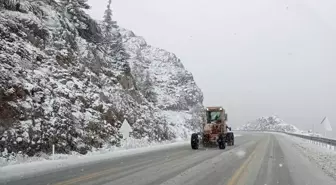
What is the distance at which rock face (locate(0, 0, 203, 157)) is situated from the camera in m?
17.9

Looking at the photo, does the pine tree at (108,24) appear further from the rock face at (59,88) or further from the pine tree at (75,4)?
the pine tree at (75,4)

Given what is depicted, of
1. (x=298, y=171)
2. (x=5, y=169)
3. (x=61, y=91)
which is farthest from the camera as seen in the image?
(x=61, y=91)

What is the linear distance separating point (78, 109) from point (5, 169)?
1045 centimetres

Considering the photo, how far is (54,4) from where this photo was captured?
32125 mm

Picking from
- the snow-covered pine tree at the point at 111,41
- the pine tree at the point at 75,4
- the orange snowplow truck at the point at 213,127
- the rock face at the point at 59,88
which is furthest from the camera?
the snow-covered pine tree at the point at 111,41

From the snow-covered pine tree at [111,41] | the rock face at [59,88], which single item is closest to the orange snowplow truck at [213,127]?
the rock face at [59,88]

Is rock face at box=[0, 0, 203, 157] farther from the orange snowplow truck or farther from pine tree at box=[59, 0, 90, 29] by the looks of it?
the orange snowplow truck

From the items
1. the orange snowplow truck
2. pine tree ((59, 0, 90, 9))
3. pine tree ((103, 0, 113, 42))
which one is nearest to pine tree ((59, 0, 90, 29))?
pine tree ((59, 0, 90, 9))

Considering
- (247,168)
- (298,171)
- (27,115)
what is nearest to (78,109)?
(27,115)

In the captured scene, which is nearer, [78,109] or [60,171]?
[60,171]

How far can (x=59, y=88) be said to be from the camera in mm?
22422

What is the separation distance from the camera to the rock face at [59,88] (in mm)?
17942

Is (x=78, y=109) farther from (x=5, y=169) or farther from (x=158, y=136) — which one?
(x=158, y=136)

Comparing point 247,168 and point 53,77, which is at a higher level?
point 53,77
